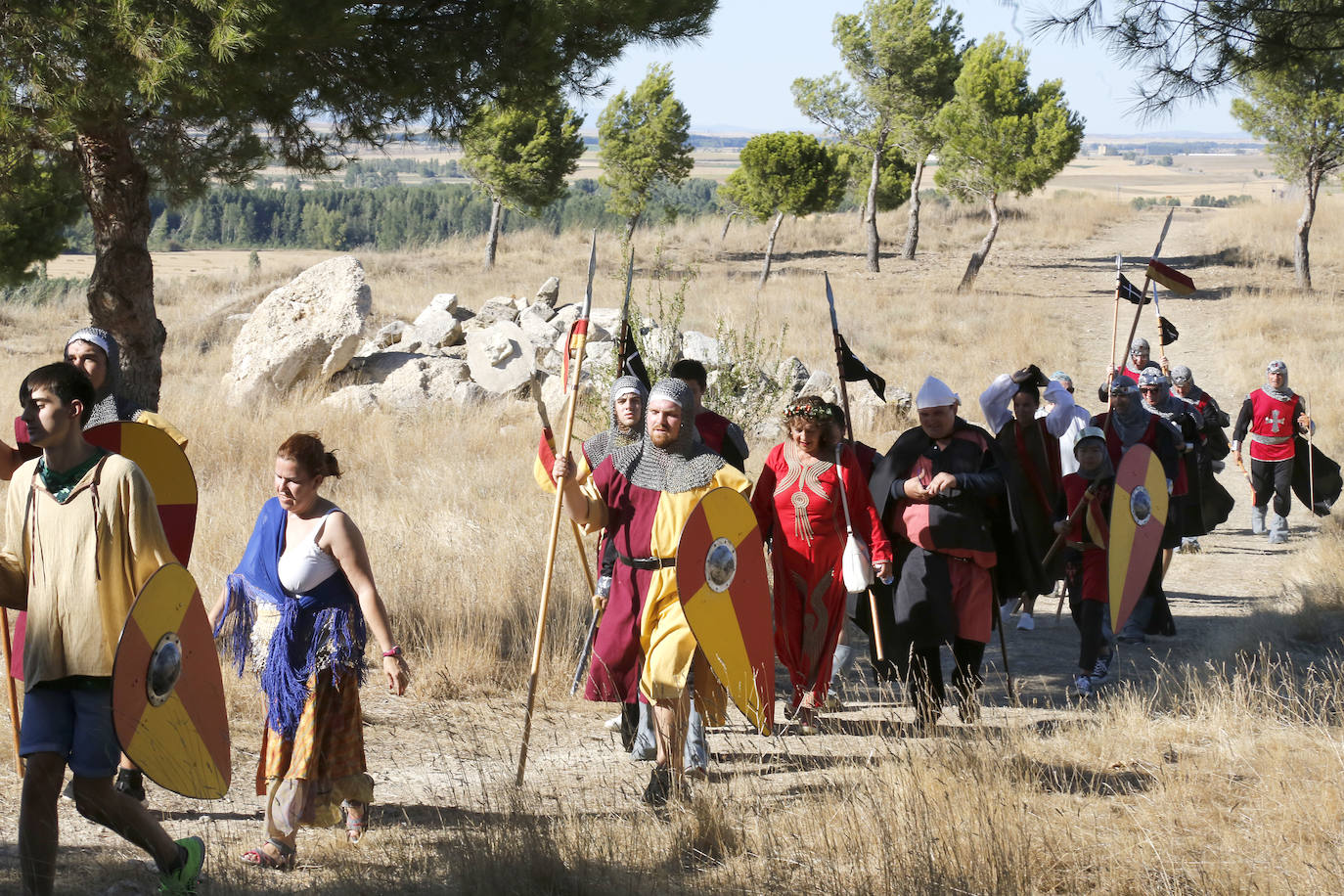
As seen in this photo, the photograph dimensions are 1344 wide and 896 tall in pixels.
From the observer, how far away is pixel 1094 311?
24.7 meters

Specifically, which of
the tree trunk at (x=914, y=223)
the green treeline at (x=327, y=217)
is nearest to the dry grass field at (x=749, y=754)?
the tree trunk at (x=914, y=223)

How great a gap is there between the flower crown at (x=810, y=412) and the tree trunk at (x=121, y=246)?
3422 millimetres

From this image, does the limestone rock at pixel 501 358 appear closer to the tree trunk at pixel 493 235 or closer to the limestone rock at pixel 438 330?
the limestone rock at pixel 438 330

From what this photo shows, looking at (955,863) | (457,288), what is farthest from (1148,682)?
(457,288)

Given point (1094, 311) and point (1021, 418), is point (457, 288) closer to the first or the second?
point (1094, 311)

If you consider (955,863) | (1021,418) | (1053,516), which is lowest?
(955,863)

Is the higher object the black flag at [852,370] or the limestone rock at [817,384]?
the black flag at [852,370]

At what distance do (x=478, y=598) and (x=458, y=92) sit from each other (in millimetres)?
2694

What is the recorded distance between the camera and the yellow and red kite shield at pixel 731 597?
4.30 metres

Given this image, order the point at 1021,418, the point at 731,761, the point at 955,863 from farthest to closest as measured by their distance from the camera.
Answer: the point at 1021,418, the point at 731,761, the point at 955,863

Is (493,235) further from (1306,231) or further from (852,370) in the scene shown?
(852,370)

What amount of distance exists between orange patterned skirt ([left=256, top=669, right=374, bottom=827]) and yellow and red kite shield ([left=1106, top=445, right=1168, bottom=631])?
3.69 m

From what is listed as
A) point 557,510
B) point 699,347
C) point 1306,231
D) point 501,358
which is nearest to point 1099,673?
point 557,510

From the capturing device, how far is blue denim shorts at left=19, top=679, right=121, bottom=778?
319 cm
